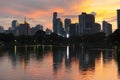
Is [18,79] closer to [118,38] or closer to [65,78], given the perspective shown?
[65,78]

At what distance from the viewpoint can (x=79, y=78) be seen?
27.2 metres

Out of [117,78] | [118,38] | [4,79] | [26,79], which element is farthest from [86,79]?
[118,38]

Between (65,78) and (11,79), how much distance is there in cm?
404

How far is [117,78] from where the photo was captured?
27531mm

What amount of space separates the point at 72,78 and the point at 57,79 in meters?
1.37

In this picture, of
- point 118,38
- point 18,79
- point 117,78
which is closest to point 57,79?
point 18,79

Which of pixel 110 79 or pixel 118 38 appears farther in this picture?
pixel 118 38

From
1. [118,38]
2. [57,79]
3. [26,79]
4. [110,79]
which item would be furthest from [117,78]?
[118,38]

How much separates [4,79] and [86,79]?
602cm

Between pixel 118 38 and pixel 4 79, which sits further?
pixel 118 38

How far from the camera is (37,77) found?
27688 mm

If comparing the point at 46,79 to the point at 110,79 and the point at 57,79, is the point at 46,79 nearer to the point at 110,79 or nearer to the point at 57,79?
the point at 57,79

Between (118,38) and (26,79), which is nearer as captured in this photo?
(26,79)

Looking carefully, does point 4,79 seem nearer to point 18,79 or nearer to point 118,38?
point 18,79
